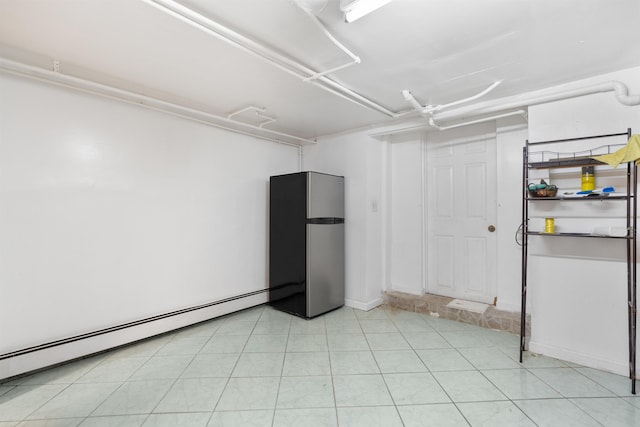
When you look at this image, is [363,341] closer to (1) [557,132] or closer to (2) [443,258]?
(2) [443,258]

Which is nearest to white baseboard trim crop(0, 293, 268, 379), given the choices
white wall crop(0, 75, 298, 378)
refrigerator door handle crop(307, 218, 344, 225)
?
white wall crop(0, 75, 298, 378)

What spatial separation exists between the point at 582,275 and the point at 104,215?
4.15 meters

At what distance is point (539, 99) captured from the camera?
8.48 feet

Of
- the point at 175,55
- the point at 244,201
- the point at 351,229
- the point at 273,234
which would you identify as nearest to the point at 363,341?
the point at 351,229

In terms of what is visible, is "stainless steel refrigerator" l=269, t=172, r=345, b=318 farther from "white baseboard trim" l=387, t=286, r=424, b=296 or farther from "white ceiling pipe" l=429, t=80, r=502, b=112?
"white ceiling pipe" l=429, t=80, r=502, b=112

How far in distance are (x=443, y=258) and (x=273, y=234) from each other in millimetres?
2232

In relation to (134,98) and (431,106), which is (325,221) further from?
(134,98)

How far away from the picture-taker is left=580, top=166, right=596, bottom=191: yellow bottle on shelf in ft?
7.66

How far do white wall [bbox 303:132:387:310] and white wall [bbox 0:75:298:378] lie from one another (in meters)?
1.40

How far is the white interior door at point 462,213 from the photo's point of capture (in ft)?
11.2

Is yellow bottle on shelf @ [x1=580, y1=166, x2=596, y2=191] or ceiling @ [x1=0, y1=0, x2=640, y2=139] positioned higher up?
ceiling @ [x1=0, y1=0, x2=640, y2=139]

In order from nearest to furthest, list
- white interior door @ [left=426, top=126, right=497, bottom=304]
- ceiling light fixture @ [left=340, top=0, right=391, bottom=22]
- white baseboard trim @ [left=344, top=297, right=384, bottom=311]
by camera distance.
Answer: ceiling light fixture @ [left=340, top=0, right=391, bottom=22], white interior door @ [left=426, top=126, right=497, bottom=304], white baseboard trim @ [left=344, top=297, right=384, bottom=311]

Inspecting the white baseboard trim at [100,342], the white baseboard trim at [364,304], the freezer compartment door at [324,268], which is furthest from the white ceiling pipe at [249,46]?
the white baseboard trim at [100,342]

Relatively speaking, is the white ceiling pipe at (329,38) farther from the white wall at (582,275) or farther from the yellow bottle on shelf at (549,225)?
the yellow bottle on shelf at (549,225)
